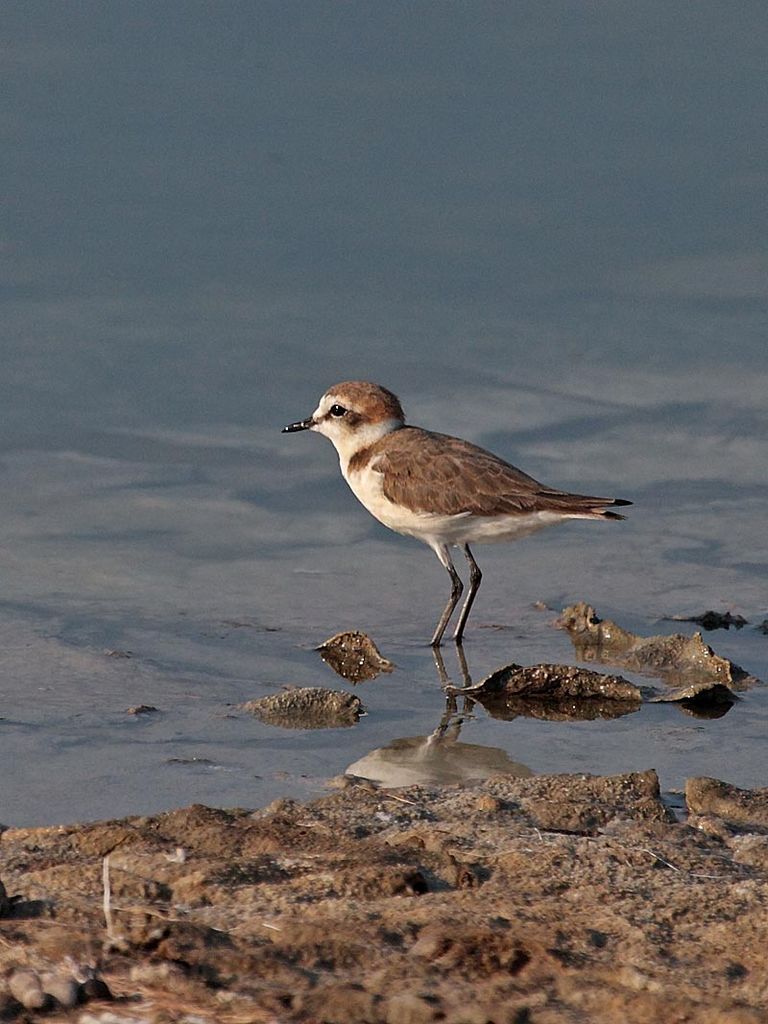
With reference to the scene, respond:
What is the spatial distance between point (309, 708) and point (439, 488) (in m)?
2.00

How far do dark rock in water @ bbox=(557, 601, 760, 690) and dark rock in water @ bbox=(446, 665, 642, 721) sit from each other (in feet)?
1.14

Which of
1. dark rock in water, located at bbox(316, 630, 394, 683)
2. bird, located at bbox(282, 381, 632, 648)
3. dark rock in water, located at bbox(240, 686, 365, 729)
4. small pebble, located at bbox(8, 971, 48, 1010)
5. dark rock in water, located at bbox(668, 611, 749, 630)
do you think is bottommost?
small pebble, located at bbox(8, 971, 48, 1010)

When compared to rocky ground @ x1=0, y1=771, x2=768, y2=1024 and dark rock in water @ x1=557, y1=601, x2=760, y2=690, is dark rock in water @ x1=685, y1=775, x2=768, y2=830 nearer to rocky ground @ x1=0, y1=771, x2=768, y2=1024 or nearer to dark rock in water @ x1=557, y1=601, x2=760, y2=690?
rocky ground @ x1=0, y1=771, x2=768, y2=1024

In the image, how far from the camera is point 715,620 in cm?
729

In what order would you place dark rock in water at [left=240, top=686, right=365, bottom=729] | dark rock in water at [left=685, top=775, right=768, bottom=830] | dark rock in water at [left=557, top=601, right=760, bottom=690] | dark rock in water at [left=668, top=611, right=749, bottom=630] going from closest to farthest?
dark rock in water at [left=685, top=775, right=768, bottom=830]
dark rock in water at [left=240, top=686, right=365, bottom=729]
dark rock in water at [left=557, top=601, right=760, bottom=690]
dark rock in water at [left=668, top=611, right=749, bottom=630]

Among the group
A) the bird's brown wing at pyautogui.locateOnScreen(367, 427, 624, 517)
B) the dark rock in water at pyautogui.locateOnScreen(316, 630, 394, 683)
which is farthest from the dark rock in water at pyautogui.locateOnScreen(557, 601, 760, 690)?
the dark rock in water at pyautogui.locateOnScreen(316, 630, 394, 683)

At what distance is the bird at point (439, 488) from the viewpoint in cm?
771

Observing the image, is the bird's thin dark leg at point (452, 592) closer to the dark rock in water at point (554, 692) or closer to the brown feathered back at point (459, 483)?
the brown feathered back at point (459, 483)

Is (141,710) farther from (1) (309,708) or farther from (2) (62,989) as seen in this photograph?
(2) (62,989)

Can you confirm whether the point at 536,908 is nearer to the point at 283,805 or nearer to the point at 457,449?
the point at 283,805

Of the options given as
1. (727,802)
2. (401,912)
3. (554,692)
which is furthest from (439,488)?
(401,912)

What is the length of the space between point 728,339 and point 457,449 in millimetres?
2679

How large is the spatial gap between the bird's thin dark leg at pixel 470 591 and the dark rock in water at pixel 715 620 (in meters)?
0.85

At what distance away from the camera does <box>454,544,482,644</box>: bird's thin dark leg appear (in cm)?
727
